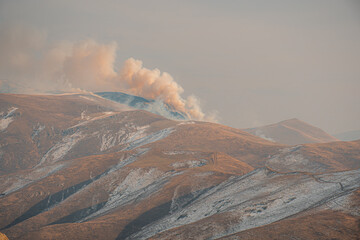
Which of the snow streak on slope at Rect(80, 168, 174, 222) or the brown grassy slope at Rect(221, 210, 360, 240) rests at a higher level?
the snow streak on slope at Rect(80, 168, 174, 222)

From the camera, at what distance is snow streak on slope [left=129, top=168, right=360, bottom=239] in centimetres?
8825

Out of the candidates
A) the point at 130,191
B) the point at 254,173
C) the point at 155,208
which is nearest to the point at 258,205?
the point at 254,173

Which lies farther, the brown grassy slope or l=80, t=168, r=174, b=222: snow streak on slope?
l=80, t=168, r=174, b=222: snow streak on slope

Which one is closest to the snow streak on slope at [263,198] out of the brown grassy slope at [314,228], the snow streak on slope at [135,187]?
the brown grassy slope at [314,228]

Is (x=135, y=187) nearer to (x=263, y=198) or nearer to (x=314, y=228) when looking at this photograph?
(x=263, y=198)

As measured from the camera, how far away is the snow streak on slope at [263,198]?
8825 centimetres

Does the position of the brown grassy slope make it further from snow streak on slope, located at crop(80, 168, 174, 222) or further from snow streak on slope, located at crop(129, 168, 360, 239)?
snow streak on slope, located at crop(80, 168, 174, 222)

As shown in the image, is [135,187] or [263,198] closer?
[263,198]

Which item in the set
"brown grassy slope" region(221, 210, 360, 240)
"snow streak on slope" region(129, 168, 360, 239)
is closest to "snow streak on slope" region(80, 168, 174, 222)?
"snow streak on slope" region(129, 168, 360, 239)

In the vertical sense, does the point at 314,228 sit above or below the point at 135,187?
below

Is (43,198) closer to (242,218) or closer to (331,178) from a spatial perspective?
(242,218)

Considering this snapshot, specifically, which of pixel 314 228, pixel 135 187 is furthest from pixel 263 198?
pixel 135 187

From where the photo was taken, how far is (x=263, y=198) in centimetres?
10112

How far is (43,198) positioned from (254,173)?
12397 centimetres
